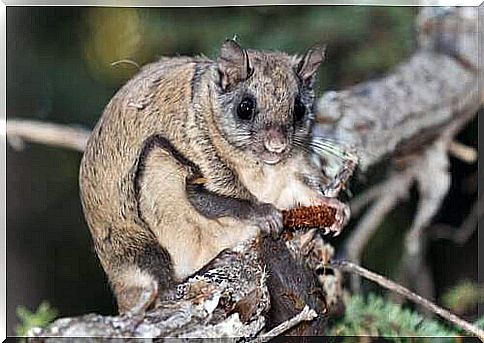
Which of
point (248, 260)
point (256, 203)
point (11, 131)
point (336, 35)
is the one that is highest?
point (336, 35)

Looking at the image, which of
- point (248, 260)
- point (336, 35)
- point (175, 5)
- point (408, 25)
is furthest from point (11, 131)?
point (408, 25)

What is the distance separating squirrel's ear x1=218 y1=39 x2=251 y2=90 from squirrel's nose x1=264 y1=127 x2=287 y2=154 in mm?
105

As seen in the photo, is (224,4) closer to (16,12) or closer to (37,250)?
(16,12)

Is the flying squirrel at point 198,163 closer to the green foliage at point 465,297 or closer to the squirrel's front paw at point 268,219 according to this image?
the squirrel's front paw at point 268,219

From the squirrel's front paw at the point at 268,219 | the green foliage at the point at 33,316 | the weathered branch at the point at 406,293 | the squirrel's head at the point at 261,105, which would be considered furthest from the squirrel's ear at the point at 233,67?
the green foliage at the point at 33,316

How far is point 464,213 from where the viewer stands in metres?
1.80

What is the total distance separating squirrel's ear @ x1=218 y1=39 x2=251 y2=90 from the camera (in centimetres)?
162

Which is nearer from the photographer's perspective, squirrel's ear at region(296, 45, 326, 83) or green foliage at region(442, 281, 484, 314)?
squirrel's ear at region(296, 45, 326, 83)

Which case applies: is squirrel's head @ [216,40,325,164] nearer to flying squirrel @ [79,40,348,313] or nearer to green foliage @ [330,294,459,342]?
flying squirrel @ [79,40,348,313]

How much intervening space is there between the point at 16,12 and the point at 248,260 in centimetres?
64

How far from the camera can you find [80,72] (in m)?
1.77

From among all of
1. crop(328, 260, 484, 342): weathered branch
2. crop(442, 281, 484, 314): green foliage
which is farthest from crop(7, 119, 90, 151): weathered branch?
crop(442, 281, 484, 314): green foliage

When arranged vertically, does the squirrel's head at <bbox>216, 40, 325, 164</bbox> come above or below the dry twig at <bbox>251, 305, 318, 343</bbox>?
above

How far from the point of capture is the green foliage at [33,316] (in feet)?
5.69
